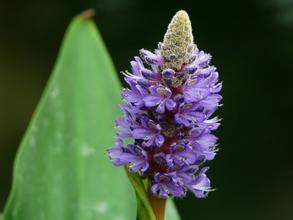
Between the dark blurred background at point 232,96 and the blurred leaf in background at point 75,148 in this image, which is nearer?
the blurred leaf in background at point 75,148

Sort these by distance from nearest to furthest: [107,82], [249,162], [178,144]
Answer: [178,144] → [107,82] → [249,162]

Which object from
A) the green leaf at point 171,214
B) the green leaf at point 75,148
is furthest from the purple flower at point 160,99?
the green leaf at point 171,214

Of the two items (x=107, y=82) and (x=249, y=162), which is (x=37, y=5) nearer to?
(x=249, y=162)

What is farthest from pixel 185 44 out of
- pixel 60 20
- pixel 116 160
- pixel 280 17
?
pixel 60 20

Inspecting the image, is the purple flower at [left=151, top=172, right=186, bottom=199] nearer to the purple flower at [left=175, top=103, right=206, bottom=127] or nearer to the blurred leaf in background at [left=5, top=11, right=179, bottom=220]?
the purple flower at [left=175, top=103, right=206, bottom=127]

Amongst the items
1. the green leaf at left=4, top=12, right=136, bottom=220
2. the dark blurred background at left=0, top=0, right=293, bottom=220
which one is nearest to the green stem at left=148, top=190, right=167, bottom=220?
the green leaf at left=4, top=12, right=136, bottom=220

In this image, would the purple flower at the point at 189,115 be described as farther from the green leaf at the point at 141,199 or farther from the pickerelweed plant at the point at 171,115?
the green leaf at the point at 141,199

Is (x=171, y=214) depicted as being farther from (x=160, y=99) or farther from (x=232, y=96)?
(x=232, y=96)
